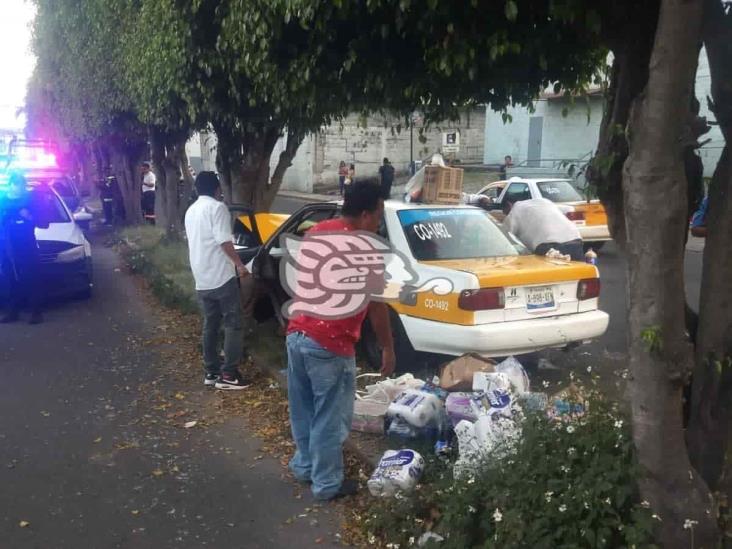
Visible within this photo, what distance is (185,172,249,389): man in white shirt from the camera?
6098mm

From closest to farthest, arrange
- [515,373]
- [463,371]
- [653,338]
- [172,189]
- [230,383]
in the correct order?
[653,338] < [515,373] < [463,371] < [230,383] < [172,189]

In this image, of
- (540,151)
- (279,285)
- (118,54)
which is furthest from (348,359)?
(540,151)

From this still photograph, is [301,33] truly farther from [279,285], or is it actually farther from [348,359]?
[279,285]

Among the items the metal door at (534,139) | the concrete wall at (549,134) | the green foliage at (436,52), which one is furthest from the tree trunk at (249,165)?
the metal door at (534,139)

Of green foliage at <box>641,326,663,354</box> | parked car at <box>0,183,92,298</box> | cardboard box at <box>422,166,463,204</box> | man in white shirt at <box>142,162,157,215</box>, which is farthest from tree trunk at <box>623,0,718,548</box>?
man in white shirt at <box>142,162,157,215</box>

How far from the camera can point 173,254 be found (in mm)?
13266

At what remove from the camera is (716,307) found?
10.7ft

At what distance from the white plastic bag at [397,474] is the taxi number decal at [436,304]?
180 centimetres

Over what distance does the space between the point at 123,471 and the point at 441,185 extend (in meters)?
3.85

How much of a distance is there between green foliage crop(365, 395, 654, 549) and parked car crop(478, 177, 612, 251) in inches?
409

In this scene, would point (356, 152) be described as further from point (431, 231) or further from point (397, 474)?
point (397, 474)

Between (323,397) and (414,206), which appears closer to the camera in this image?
(323,397)

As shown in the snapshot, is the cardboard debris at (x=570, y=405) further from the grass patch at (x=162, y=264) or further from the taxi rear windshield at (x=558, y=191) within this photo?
the taxi rear windshield at (x=558, y=191)

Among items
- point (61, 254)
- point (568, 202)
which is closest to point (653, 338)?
point (61, 254)
